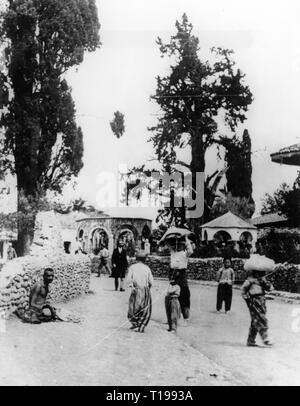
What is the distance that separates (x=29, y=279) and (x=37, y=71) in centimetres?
1039

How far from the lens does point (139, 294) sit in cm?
1087

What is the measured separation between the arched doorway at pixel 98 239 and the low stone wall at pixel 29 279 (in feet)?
89.4

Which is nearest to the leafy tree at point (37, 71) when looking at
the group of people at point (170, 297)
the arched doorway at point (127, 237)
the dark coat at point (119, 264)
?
the dark coat at point (119, 264)

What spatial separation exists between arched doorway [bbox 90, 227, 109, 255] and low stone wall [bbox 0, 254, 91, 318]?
27.3m

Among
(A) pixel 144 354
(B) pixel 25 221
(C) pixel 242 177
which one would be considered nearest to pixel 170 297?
(A) pixel 144 354

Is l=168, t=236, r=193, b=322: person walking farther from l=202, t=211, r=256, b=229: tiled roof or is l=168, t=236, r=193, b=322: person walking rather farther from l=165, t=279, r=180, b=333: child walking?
l=202, t=211, r=256, b=229: tiled roof

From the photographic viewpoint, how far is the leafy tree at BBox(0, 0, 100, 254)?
1953 centimetres

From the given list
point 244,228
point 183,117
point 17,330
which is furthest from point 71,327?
point 244,228

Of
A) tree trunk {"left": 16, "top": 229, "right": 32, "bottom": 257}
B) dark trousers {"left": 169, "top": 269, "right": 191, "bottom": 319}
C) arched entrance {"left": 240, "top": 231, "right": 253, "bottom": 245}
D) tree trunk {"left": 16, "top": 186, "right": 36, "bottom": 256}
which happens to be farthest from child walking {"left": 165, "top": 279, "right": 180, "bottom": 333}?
arched entrance {"left": 240, "top": 231, "right": 253, "bottom": 245}

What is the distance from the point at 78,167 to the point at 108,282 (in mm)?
4791

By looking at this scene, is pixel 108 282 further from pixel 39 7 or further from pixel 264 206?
pixel 264 206

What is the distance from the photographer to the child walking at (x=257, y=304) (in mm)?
8922

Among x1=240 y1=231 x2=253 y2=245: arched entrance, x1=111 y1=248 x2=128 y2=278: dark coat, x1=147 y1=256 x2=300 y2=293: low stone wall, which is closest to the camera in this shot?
x1=147 y1=256 x2=300 y2=293: low stone wall

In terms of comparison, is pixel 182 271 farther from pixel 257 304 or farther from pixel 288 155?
pixel 288 155
